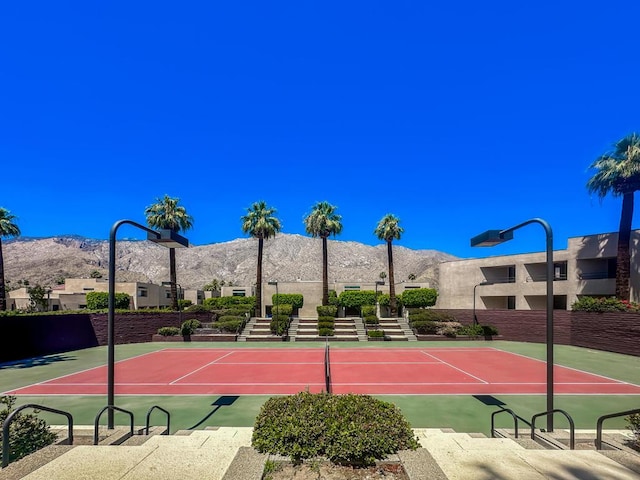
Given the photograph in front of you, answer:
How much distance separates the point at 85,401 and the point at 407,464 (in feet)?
46.2

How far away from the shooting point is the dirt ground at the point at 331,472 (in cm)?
526

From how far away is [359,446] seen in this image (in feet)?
18.4

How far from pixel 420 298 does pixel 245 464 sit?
45.3 meters

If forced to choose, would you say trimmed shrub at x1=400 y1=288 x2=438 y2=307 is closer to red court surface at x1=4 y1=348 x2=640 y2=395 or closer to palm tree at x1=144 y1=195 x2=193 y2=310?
red court surface at x1=4 y1=348 x2=640 y2=395

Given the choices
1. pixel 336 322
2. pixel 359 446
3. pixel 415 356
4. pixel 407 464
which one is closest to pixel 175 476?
pixel 359 446

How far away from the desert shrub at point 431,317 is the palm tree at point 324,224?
11.5 m

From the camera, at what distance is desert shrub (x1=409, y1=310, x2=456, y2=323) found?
3909 centimetres

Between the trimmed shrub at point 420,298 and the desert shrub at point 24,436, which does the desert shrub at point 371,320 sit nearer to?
the trimmed shrub at point 420,298

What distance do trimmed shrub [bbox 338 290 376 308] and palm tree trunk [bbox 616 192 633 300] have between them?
91.8ft

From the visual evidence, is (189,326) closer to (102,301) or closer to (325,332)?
(325,332)

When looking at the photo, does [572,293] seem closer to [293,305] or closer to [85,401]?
[293,305]

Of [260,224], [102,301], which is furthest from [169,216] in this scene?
[102,301]

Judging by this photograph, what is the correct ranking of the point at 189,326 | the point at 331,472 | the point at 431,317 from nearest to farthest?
1. the point at 331,472
2. the point at 189,326
3. the point at 431,317

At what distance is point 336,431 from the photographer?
590 cm
